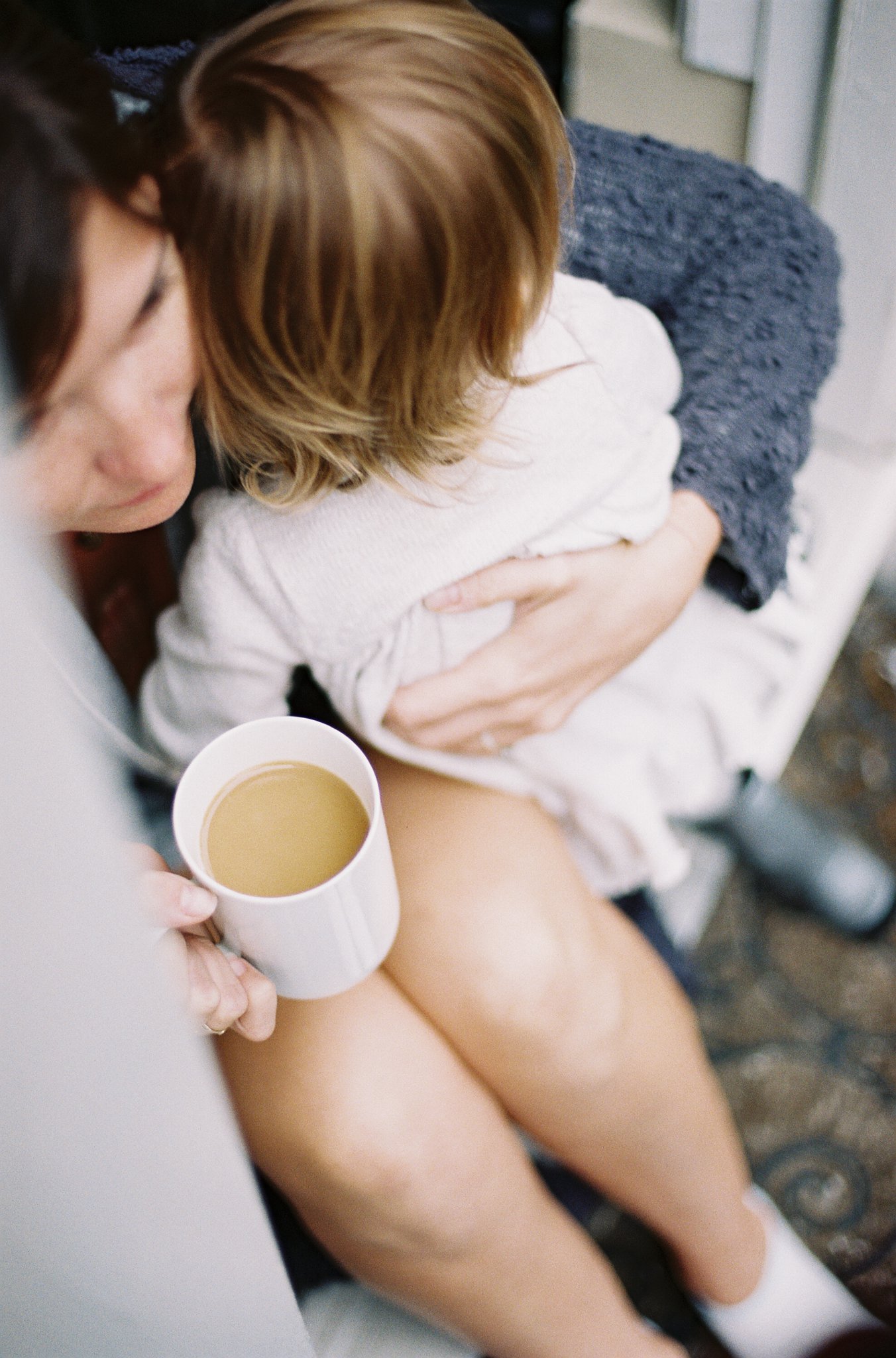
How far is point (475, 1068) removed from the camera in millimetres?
682

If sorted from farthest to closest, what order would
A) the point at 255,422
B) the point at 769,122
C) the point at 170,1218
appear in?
the point at 769,122, the point at 255,422, the point at 170,1218

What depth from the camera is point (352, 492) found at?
0.60 metres

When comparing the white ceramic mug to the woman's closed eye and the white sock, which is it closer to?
the woman's closed eye

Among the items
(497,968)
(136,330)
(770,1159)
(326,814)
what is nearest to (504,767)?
(497,968)

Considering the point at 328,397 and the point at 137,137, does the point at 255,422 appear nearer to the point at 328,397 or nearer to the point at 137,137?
the point at 328,397

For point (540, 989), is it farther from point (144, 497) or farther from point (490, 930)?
point (144, 497)

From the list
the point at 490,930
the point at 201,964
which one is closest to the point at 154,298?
the point at 201,964

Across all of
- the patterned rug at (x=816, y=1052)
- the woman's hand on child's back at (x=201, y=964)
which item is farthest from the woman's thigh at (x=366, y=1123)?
the patterned rug at (x=816, y=1052)

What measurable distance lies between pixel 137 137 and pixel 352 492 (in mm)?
211

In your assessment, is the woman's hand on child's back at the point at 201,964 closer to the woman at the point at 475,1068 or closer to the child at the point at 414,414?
the woman at the point at 475,1068

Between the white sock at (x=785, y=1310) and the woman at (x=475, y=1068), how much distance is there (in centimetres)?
7

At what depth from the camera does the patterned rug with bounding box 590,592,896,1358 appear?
2.93 feet

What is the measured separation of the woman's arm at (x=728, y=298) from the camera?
0.71m

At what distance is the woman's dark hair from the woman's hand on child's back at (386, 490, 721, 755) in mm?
294
